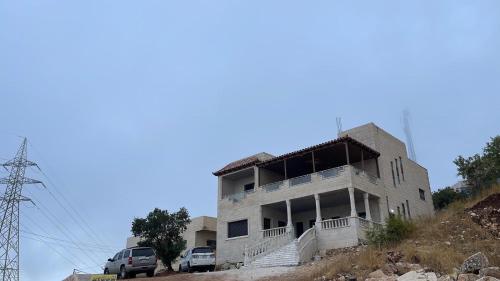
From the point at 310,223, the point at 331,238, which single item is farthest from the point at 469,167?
the point at 331,238

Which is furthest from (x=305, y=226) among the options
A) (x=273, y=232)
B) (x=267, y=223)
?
(x=273, y=232)

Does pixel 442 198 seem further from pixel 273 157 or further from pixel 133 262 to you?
pixel 133 262

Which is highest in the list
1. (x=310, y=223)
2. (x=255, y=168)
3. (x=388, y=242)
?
(x=255, y=168)

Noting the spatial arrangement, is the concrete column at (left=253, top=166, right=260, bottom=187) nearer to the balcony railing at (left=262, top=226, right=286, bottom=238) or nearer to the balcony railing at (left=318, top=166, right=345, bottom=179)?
the balcony railing at (left=262, top=226, right=286, bottom=238)

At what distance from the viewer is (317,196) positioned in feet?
Result: 93.8

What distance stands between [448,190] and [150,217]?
3018 centimetres

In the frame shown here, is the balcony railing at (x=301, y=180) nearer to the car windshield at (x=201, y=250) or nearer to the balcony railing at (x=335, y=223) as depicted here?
the balcony railing at (x=335, y=223)

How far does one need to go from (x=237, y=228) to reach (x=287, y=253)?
980 cm

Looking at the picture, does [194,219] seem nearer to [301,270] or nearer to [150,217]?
[150,217]

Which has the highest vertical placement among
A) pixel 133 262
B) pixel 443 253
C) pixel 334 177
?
pixel 334 177

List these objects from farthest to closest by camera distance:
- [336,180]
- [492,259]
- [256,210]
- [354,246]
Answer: [256,210] → [336,180] → [354,246] → [492,259]

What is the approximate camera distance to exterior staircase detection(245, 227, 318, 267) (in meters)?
24.0

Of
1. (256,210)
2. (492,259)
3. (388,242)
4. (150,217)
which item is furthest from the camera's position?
(150,217)

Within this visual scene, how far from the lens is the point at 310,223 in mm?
33281
